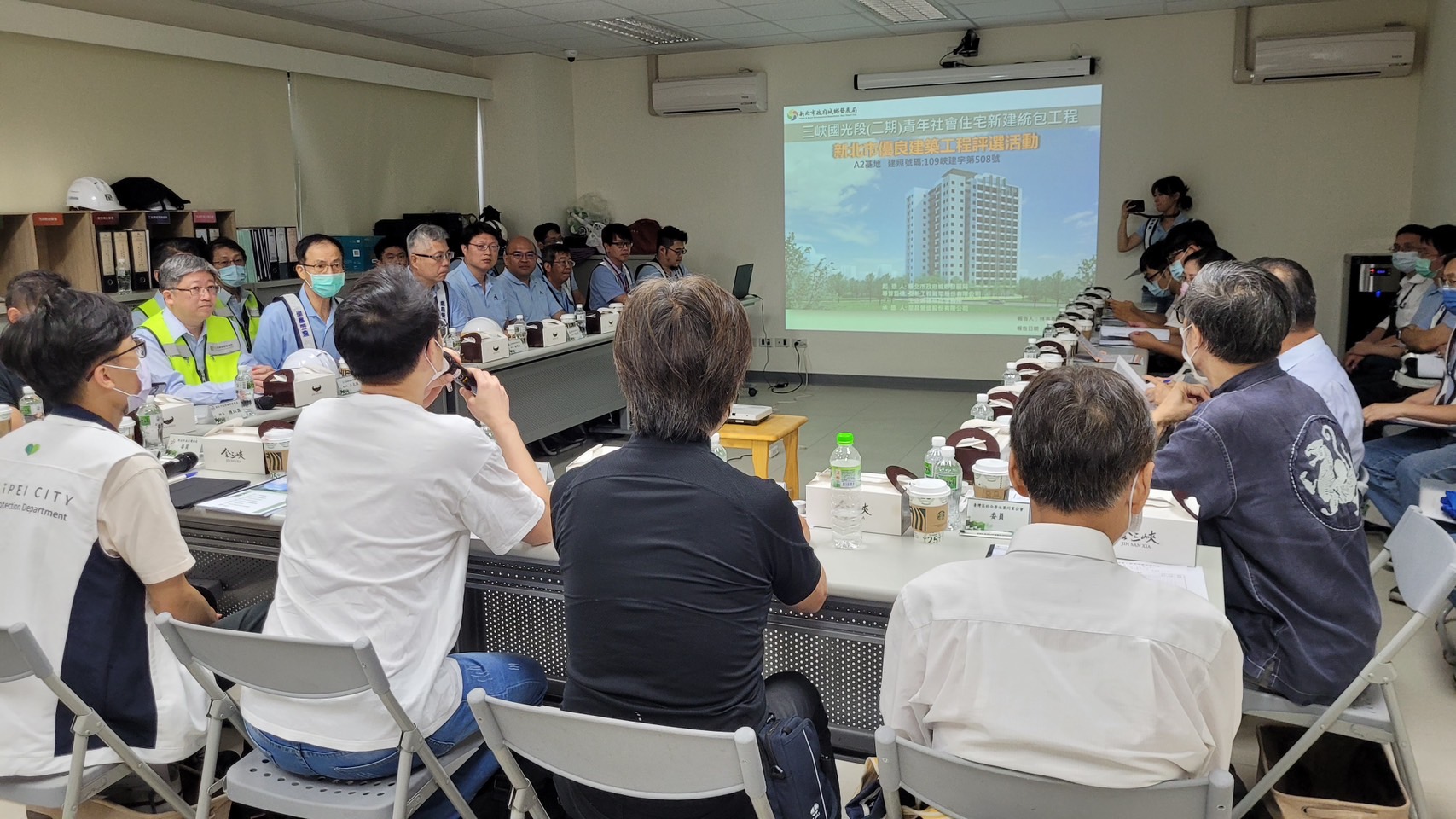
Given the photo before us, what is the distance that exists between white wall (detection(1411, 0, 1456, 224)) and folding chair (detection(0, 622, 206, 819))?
6.61m

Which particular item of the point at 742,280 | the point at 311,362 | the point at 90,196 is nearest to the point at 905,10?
the point at 742,280

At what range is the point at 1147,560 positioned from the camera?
1966 millimetres

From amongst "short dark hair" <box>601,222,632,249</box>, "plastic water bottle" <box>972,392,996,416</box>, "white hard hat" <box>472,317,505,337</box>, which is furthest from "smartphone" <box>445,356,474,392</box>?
"short dark hair" <box>601,222,632,249</box>

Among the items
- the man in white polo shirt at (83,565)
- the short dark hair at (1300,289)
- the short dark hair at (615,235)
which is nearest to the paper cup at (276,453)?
the man in white polo shirt at (83,565)

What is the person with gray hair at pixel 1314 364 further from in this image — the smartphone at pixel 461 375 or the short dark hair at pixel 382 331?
the short dark hair at pixel 382 331

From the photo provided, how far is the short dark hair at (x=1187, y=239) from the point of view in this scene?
5.01 meters

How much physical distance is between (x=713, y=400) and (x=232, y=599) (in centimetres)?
198

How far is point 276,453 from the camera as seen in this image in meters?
2.72

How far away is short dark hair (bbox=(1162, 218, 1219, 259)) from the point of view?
5.01 m

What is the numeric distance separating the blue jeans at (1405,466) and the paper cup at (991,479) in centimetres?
203

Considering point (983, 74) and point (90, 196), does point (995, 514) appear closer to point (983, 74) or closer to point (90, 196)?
point (90, 196)

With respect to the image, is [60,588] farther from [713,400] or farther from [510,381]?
[510,381]

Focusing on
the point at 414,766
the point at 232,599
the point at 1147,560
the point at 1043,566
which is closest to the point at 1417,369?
the point at 1147,560

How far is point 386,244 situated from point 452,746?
5822 millimetres
